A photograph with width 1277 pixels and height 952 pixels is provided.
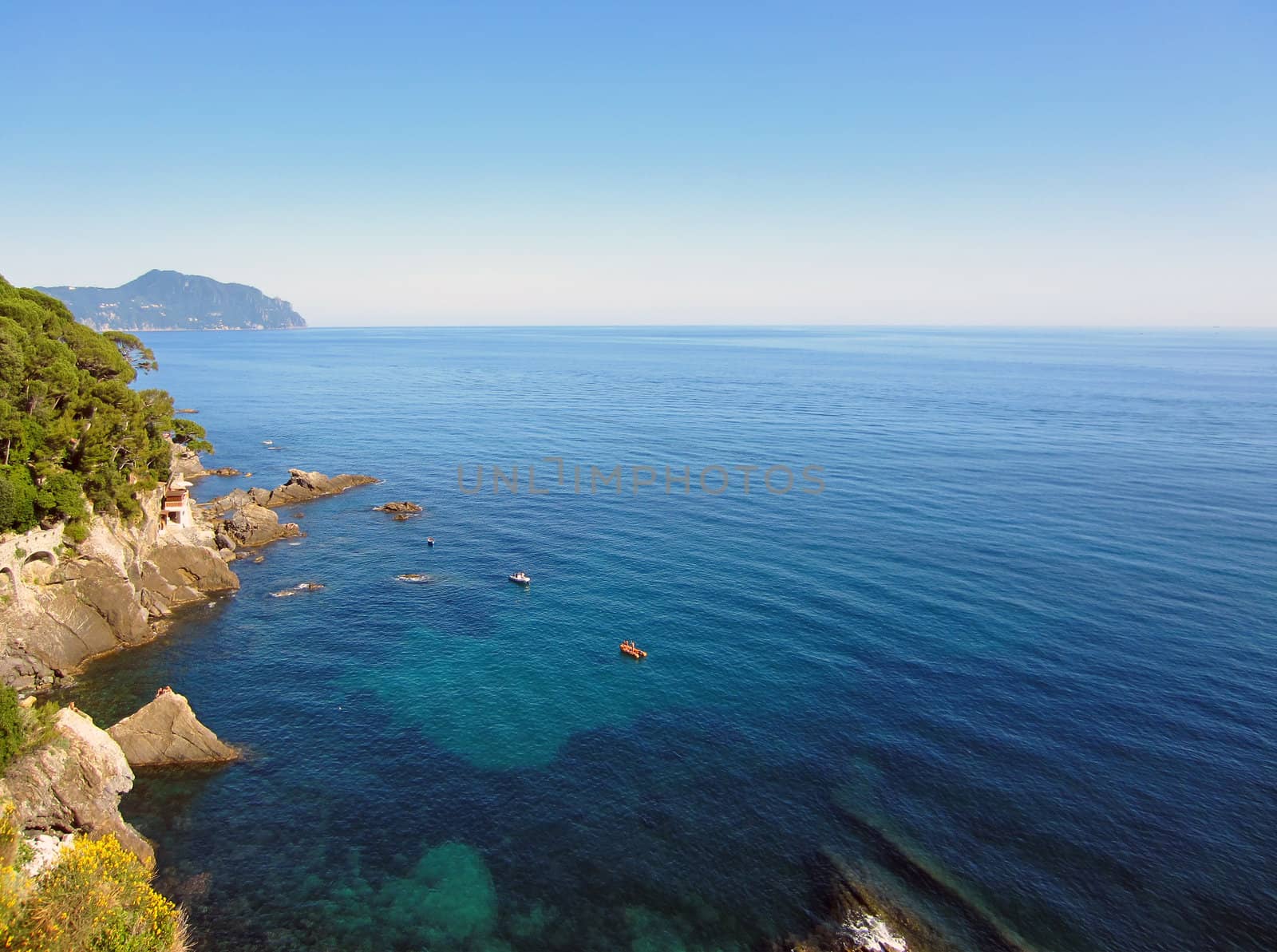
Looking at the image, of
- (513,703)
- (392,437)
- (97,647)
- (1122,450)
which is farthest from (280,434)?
(1122,450)

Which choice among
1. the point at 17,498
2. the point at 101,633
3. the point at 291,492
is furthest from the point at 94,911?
the point at 291,492

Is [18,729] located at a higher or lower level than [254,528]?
higher

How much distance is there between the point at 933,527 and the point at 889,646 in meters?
37.0

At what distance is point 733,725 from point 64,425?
7391 cm

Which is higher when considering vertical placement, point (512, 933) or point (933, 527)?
point (933, 527)

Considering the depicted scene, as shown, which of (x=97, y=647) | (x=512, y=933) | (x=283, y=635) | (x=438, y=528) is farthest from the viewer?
(x=438, y=528)

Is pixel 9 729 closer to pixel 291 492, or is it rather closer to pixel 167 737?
pixel 167 737

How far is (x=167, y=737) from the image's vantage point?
54.7 meters

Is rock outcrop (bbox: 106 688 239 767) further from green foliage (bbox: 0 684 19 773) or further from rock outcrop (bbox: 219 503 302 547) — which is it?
rock outcrop (bbox: 219 503 302 547)

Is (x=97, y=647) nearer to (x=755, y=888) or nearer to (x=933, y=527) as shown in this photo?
(x=755, y=888)

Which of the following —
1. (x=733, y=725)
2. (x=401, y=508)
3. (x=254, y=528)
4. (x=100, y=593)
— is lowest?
(x=733, y=725)

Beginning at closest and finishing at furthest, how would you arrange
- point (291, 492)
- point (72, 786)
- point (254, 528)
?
point (72, 786) < point (254, 528) < point (291, 492)

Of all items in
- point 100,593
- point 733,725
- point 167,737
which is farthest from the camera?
point 100,593

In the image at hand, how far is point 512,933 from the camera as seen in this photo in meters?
41.4
